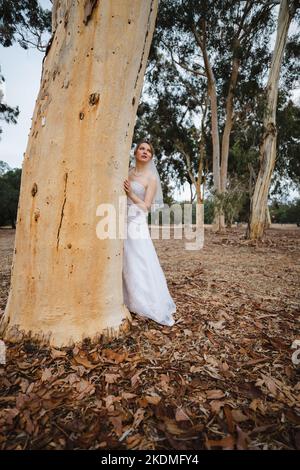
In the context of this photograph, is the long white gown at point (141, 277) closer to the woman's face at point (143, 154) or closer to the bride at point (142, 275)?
the bride at point (142, 275)

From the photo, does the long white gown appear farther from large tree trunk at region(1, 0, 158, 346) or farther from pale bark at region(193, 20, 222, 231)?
pale bark at region(193, 20, 222, 231)

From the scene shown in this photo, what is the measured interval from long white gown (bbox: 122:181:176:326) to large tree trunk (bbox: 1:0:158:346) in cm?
60

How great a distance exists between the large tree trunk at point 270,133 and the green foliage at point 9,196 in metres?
19.7

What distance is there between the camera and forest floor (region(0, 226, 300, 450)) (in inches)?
50.8

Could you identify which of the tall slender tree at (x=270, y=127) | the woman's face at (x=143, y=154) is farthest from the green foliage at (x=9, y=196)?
the woman's face at (x=143, y=154)

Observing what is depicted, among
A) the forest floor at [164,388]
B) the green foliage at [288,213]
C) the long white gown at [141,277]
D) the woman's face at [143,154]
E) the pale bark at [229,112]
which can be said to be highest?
the pale bark at [229,112]

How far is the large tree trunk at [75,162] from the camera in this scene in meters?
1.73

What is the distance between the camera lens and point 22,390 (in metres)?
1.57

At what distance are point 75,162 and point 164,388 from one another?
1573mm

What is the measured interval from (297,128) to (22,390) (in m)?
19.5

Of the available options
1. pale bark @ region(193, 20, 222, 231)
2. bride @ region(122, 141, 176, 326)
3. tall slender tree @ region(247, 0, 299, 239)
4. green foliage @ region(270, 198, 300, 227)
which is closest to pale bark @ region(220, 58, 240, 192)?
pale bark @ region(193, 20, 222, 231)

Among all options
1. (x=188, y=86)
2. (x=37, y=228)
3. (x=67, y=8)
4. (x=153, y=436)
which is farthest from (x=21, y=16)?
(x=153, y=436)

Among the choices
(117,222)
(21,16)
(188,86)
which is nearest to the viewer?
(117,222)
